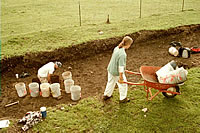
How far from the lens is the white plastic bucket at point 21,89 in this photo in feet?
22.4

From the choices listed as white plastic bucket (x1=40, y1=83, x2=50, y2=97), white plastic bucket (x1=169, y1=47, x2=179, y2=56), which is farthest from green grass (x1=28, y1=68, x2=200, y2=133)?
white plastic bucket (x1=169, y1=47, x2=179, y2=56)

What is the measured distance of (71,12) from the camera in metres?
17.5

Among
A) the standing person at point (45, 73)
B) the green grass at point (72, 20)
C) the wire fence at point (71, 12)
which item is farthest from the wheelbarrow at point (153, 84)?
the wire fence at point (71, 12)

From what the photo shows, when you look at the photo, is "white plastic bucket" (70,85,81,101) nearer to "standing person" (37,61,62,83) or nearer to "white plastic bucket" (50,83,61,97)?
"white plastic bucket" (50,83,61,97)

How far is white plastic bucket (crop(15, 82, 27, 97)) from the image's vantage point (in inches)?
268

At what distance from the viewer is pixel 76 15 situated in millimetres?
16453

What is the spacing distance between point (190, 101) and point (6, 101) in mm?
6091

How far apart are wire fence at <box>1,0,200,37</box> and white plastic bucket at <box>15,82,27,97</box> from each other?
6.31 metres

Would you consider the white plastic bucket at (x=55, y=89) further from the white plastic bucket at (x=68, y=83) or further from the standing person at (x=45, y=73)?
the standing person at (x=45, y=73)

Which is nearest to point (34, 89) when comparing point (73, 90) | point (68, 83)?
→ point (68, 83)

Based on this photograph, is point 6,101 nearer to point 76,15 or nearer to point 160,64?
point 160,64

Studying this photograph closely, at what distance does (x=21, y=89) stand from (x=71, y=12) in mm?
11958

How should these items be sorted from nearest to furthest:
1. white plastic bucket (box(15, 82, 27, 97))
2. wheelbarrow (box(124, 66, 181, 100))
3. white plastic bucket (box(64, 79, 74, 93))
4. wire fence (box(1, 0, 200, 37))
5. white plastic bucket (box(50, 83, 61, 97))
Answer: wheelbarrow (box(124, 66, 181, 100)) < white plastic bucket (box(50, 83, 61, 97)) < white plastic bucket (box(15, 82, 27, 97)) < white plastic bucket (box(64, 79, 74, 93)) < wire fence (box(1, 0, 200, 37))

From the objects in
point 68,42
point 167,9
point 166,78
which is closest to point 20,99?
point 68,42
